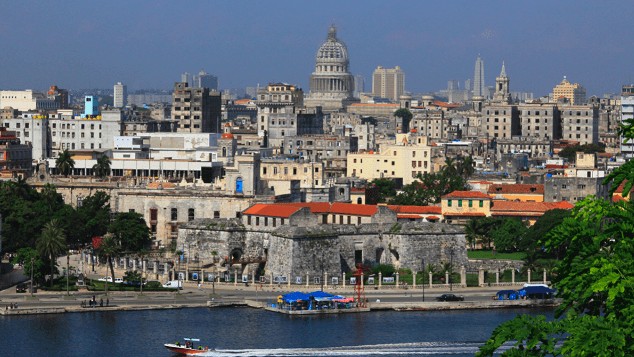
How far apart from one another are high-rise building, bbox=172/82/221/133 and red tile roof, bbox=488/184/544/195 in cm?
6121

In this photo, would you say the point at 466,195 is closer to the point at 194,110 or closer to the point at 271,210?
the point at 271,210

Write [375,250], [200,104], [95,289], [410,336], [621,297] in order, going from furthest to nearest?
1. [200,104]
2. [375,250]
3. [95,289]
4. [410,336]
5. [621,297]

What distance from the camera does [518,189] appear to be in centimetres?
9812

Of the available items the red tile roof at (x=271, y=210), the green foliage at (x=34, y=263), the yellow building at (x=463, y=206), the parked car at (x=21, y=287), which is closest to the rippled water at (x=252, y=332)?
the green foliage at (x=34, y=263)

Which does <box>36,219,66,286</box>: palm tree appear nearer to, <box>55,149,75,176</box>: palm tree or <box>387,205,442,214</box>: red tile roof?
<box>387,205,442,214</box>: red tile roof

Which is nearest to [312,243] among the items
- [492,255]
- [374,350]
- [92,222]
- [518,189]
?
[492,255]

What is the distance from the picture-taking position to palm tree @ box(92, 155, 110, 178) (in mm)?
103000

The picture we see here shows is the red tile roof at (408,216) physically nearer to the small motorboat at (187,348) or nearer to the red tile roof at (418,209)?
the red tile roof at (418,209)

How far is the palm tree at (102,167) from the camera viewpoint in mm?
103000

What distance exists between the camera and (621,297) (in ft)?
80.8

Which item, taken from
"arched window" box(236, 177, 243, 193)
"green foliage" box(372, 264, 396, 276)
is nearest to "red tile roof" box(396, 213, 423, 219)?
"arched window" box(236, 177, 243, 193)

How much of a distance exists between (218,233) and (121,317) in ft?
A: 44.4

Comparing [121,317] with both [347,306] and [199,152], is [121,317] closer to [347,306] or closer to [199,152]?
[347,306]

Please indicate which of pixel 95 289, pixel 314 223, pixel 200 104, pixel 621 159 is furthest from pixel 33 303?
pixel 200 104
